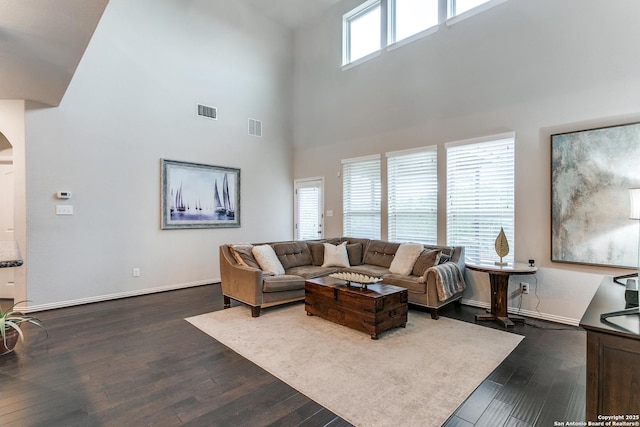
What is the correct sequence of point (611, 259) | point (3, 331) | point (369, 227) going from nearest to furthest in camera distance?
1. point (3, 331)
2. point (611, 259)
3. point (369, 227)

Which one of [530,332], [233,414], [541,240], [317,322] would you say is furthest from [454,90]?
[233,414]

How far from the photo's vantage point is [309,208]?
695 cm

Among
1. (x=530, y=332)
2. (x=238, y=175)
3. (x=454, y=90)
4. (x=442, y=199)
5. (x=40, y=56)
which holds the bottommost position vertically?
(x=530, y=332)

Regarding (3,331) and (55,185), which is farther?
(55,185)

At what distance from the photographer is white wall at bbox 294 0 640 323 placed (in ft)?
11.3

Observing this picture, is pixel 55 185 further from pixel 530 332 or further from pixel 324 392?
pixel 530 332

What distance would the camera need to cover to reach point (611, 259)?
336cm

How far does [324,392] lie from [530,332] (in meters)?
2.52

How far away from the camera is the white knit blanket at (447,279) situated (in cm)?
380

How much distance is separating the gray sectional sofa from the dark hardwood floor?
0.83m

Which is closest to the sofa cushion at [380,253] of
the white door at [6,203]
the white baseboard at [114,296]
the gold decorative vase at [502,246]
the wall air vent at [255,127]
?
the gold decorative vase at [502,246]

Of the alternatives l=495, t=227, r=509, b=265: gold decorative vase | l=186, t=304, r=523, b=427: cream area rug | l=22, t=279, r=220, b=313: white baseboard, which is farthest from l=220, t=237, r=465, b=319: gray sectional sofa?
l=22, t=279, r=220, b=313: white baseboard

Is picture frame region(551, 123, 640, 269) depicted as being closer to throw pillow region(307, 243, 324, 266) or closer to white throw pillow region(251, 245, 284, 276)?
throw pillow region(307, 243, 324, 266)

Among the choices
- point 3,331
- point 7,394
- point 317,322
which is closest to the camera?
point 7,394
